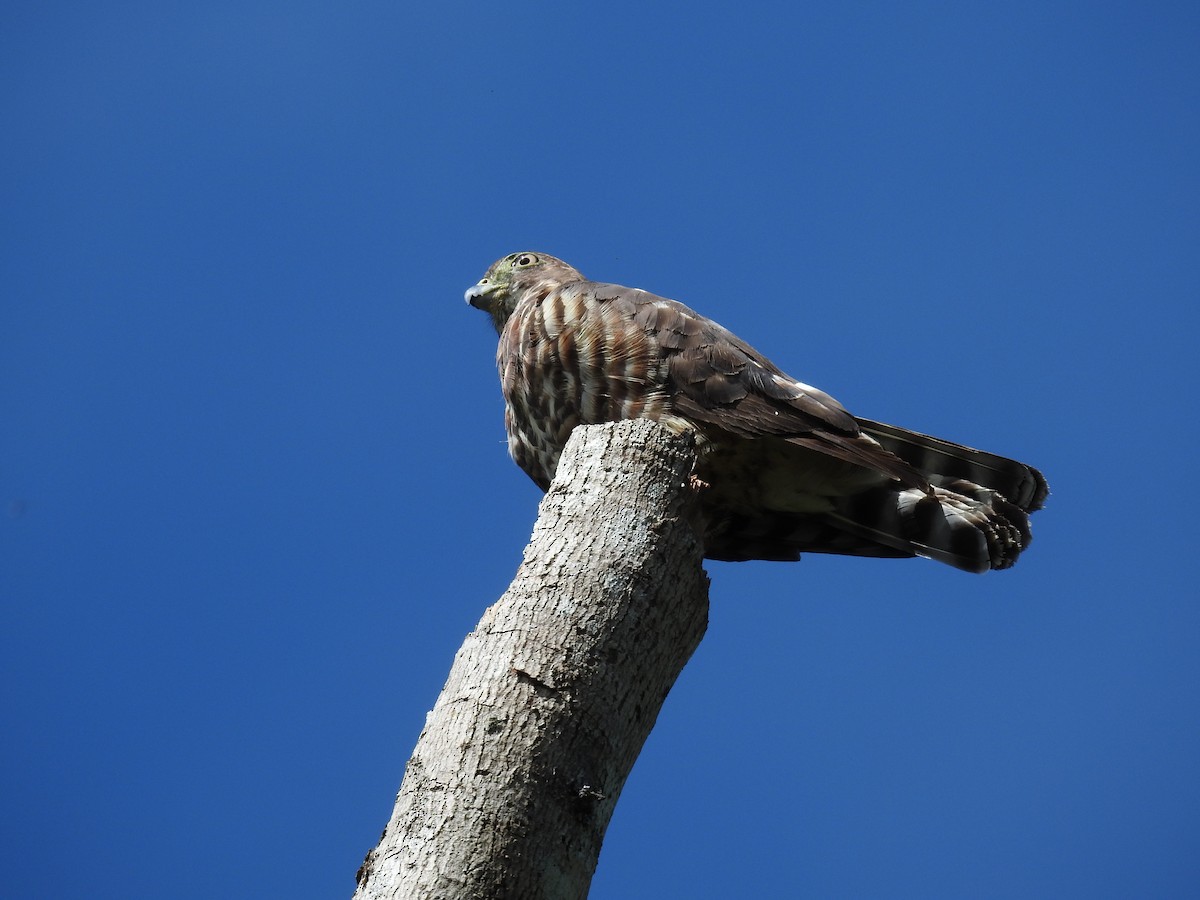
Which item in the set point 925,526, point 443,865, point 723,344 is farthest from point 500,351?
point 443,865

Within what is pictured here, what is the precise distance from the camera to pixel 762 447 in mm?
3852

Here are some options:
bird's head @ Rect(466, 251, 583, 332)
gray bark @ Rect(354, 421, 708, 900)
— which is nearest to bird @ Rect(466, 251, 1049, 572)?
gray bark @ Rect(354, 421, 708, 900)

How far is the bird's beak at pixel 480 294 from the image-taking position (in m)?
5.89

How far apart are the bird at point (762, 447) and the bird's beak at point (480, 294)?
156 cm

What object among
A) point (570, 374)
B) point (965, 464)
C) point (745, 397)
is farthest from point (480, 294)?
point (965, 464)

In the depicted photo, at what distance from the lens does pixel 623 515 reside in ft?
10.8

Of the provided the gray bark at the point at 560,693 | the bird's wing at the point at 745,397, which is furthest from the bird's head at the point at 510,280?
the gray bark at the point at 560,693

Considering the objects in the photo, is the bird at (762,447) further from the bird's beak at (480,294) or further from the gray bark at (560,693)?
the bird's beak at (480,294)

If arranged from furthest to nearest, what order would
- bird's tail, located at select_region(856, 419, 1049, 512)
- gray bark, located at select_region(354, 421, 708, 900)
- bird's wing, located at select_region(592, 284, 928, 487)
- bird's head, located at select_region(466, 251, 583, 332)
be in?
bird's head, located at select_region(466, 251, 583, 332) < bird's tail, located at select_region(856, 419, 1049, 512) < bird's wing, located at select_region(592, 284, 928, 487) < gray bark, located at select_region(354, 421, 708, 900)

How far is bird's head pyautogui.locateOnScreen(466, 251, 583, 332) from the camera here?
5762 mm

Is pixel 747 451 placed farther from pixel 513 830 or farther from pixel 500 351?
pixel 513 830

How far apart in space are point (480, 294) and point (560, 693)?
3465mm

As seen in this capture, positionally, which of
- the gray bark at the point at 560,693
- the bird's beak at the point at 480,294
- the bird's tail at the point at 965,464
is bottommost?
the gray bark at the point at 560,693

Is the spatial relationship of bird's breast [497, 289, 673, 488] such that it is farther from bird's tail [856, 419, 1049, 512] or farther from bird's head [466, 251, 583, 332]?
bird's head [466, 251, 583, 332]
